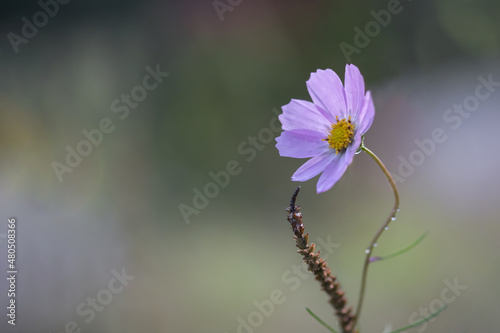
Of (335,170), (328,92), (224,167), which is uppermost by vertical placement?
(224,167)

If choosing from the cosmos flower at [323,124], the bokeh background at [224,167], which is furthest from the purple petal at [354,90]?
the bokeh background at [224,167]

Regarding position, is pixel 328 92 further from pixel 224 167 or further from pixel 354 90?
pixel 224 167

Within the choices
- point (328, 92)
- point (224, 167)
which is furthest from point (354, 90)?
point (224, 167)

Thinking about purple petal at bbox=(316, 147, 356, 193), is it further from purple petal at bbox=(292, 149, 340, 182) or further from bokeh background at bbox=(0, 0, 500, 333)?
bokeh background at bbox=(0, 0, 500, 333)

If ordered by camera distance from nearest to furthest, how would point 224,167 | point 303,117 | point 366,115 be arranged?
point 366,115, point 303,117, point 224,167

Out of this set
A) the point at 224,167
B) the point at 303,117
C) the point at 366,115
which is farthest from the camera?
the point at 224,167

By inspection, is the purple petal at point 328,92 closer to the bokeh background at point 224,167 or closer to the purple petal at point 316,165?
the purple petal at point 316,165

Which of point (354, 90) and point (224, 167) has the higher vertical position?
point (224, 167)

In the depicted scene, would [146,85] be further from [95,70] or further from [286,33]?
[286,33]
